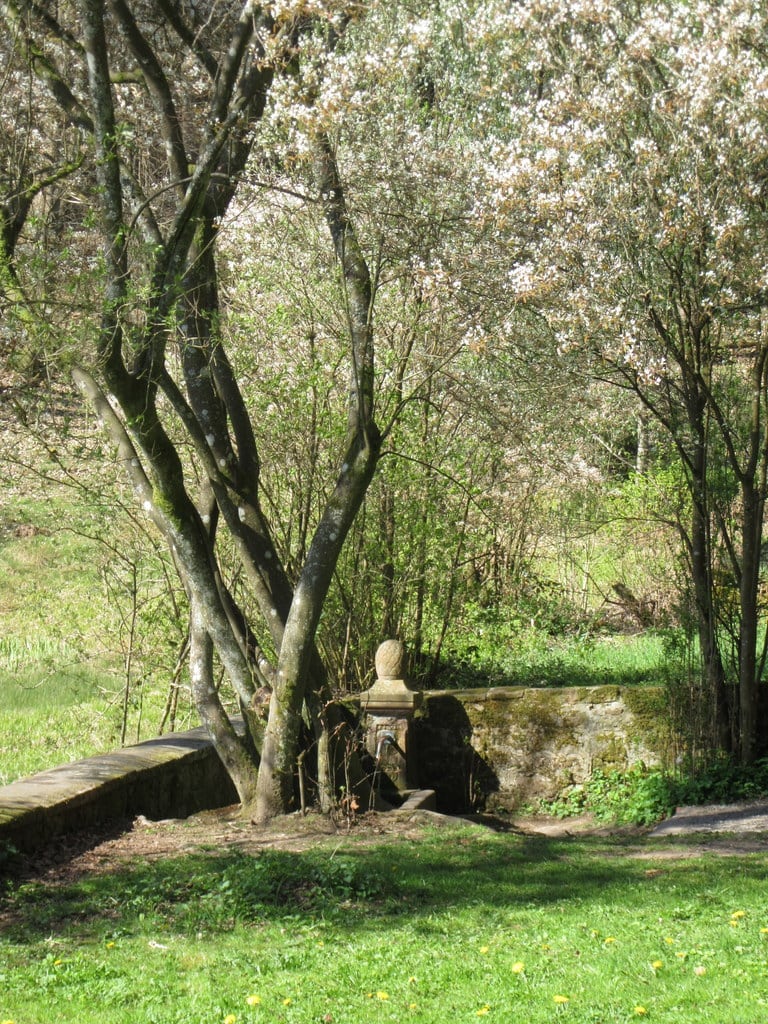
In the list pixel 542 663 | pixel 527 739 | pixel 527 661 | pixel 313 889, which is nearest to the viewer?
pixel 313 889

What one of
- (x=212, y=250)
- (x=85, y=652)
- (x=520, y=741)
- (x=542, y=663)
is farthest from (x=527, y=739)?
(x=212, y=250)

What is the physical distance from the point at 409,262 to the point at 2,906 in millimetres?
5004

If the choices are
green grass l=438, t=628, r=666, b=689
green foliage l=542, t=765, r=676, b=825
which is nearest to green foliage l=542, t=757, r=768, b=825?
green foliage l=542, t=765, r=676, b=825

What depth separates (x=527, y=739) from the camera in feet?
31.6

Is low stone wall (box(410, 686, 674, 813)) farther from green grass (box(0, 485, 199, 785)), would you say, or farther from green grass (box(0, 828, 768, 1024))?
green grass (box(0, 828, 768, 1024))

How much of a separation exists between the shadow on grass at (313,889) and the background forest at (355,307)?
1.34 metres

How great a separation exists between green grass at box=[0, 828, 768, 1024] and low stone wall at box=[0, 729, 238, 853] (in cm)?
60

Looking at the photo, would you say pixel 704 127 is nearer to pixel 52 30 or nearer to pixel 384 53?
pixel 384 53

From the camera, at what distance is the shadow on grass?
4.93 meters

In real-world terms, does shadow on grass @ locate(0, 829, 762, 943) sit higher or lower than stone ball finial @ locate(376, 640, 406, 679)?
lower

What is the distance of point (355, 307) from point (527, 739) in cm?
439

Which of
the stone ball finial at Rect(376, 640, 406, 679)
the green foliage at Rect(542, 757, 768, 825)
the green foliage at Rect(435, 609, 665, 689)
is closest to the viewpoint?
the green foliage at Rect(542, 757, 768, 825)

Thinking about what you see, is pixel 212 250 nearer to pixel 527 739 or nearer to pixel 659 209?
pixel 659 209

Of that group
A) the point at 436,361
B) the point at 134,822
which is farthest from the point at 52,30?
the point at 134,822
